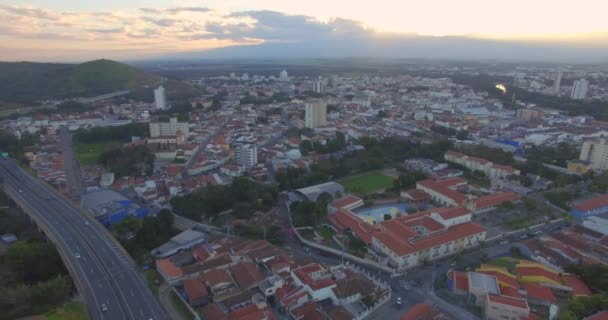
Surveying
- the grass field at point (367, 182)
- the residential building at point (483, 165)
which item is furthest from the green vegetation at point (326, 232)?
the residential building at point (483, 165)

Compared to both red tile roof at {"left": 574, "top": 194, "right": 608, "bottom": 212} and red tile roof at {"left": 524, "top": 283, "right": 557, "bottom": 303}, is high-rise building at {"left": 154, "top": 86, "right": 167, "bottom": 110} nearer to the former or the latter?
red tile roof at {"left": 574, "top": 194, "right": 608, "bottom": 212}

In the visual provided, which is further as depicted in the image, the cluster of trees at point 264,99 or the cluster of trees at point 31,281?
the cluster of trees at point 264,99

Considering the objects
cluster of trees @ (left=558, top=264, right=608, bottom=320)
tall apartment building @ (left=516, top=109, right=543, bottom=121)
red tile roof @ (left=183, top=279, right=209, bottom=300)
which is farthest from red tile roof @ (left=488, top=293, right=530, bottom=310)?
tall apartment building @ (left=516, top=109, right=543, bottom=121)

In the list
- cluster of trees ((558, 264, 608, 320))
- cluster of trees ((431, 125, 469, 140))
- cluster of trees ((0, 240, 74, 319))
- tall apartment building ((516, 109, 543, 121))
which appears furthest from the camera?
tall apartment building ((516, 109, 543, 121))

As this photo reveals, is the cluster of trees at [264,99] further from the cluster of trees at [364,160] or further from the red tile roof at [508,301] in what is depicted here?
the red tile roof at [508,301]

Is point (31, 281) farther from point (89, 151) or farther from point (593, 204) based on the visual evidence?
point (593, 204)

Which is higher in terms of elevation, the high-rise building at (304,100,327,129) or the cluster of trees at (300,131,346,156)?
the high-rise building at (304,100,327,129)
